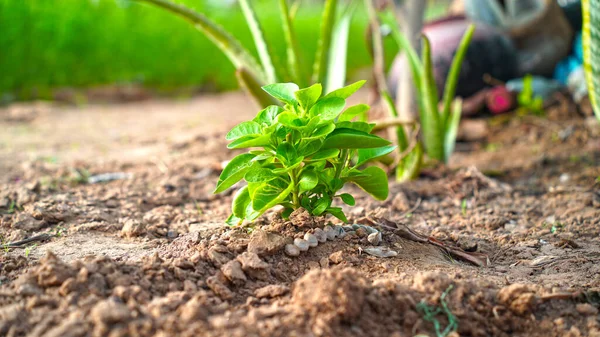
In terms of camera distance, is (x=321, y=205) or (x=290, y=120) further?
(x=321, y=205)

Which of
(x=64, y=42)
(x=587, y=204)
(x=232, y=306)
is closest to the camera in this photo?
(x=232, y=306)

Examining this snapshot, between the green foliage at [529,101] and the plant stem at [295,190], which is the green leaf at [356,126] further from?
the green foliage at [529,101]

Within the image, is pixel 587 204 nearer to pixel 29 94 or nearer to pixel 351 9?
pixel 351 9

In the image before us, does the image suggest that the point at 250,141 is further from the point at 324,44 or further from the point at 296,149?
the point at 324,44


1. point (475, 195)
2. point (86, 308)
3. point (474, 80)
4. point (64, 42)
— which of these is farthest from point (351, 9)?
point (64, 42)

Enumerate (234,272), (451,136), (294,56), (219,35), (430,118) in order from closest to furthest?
(234,272) → (219,35) → (294,56) → (430,118) → (451,136)

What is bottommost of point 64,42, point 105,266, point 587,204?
point 587,204

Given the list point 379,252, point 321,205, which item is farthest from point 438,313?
point 321,205
